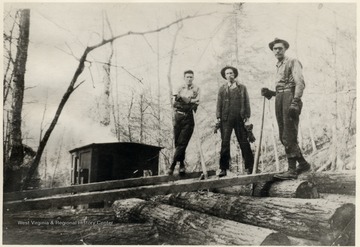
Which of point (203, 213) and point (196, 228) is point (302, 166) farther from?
point (196, 228)

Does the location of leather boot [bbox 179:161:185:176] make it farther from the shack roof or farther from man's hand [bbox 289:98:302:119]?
man's hand [bbox 289:98:302:119]

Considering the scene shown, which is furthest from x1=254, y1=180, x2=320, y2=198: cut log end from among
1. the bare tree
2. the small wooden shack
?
the bare tree

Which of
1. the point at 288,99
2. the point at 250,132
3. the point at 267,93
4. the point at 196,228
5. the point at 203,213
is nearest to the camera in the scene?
the point at 196,228

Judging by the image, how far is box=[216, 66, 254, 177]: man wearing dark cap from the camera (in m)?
5.75

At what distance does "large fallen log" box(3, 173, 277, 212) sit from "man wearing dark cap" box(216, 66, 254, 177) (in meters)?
0.61

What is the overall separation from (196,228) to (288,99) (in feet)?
7.94

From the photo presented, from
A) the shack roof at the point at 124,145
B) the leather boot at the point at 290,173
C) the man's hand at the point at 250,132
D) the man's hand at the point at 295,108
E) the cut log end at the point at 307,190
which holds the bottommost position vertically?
the cut log end at the point at 307,190

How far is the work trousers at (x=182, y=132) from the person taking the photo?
5.88 meters

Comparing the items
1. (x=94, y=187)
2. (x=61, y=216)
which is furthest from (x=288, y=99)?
(x=61, y=216)

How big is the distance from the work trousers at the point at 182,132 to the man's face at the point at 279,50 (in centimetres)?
168

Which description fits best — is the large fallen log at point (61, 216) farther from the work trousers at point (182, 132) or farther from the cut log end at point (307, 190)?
the cut log end at point (307, 190)

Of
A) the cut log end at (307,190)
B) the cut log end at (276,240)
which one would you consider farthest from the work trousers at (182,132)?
the cut log end at (276,240)

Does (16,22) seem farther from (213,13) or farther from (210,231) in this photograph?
(210,231)

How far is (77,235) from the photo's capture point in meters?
5.10
